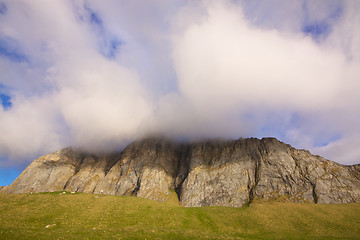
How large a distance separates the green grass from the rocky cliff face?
4034 cm

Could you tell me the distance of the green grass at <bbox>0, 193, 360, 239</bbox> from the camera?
39.8 metres

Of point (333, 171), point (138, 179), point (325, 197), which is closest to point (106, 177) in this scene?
point (138, 179)

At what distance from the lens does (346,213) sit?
67500 mm

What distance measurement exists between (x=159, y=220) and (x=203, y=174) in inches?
3483

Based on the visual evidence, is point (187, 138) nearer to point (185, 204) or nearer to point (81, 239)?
point (185, 204)

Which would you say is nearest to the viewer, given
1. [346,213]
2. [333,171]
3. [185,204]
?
[346,213]

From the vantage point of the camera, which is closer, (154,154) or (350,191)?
(350,191)

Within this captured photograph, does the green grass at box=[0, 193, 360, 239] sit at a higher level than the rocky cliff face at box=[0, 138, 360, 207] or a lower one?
lower

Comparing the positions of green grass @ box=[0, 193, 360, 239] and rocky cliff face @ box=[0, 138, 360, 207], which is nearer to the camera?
green grass @ box=[0, 193, 360, 239]

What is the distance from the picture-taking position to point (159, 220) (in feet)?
178

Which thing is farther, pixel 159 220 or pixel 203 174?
pixel 203 174

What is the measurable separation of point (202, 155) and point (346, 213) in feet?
Result: 330

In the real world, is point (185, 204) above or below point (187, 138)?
below

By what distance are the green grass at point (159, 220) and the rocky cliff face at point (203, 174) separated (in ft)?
132
